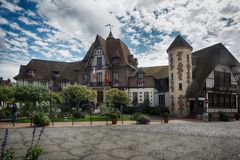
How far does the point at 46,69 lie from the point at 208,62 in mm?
30396

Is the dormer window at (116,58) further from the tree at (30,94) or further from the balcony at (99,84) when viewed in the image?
the tree at (30,94)

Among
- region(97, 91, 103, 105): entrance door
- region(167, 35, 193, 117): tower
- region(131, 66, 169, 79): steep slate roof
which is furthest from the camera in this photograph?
region(97, 91, 103, 105): entrance door

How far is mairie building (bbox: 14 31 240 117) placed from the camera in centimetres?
2695

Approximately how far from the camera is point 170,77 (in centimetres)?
2866

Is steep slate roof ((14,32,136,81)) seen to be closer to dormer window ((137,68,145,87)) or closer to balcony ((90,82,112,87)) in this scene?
dormer window ((137,68,145,87))

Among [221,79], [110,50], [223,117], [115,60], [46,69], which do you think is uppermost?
[110,50]

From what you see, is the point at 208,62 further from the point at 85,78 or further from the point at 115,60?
the point at 85,78

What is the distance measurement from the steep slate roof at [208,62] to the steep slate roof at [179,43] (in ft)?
10.1

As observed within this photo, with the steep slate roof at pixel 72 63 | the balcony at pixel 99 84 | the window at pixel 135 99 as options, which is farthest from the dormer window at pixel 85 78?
the window at pixel 135 99

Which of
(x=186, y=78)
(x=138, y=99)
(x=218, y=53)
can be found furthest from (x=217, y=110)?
(x=138, y=99)

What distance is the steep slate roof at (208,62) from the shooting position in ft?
86.5

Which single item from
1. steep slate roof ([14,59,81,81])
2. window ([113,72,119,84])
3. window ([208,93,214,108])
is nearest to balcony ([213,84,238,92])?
window ([208,93,214,108])

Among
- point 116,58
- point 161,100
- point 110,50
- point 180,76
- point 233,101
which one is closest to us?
point 180,76

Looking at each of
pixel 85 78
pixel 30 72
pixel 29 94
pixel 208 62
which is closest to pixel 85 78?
pixel 85 78
